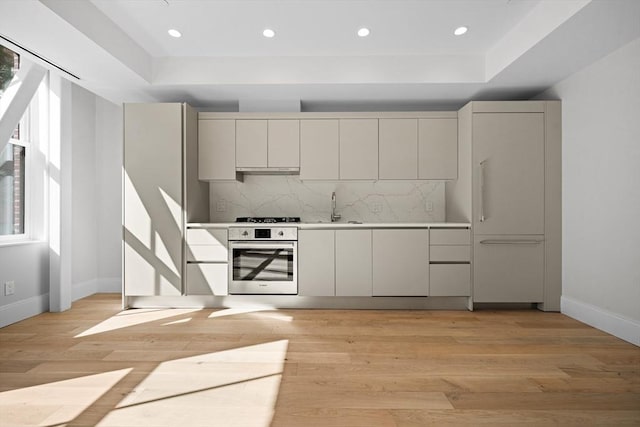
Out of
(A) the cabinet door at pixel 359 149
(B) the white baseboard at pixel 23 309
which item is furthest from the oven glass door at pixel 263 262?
(B) the white baseboard at pixel 23 309

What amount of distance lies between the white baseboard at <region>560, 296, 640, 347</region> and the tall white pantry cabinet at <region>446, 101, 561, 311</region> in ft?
0.56

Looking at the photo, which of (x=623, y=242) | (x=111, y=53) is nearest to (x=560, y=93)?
(x=623, y=242)

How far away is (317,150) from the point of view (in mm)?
4293

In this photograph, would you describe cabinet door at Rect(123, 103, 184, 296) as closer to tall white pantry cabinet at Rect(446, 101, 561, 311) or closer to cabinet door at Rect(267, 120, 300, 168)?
cabinet door at Rect(267, 120, 300, 168)

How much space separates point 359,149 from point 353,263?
4.26 ft

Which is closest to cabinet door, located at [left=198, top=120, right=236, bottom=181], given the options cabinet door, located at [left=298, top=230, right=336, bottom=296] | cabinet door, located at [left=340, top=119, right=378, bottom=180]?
cabinet door, located at [left=298, top=230, right=336, bottom=296]

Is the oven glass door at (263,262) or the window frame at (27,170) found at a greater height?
the window frame at (27,170)

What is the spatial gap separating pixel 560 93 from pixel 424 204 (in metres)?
1.81

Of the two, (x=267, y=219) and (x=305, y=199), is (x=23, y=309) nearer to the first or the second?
(x=267, y=219)

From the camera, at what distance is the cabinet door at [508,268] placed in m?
3.87

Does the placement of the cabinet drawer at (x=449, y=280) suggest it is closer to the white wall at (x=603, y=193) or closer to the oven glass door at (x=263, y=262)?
the white wall at (x=603, y=193)

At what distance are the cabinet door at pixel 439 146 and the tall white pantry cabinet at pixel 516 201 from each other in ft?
1.14

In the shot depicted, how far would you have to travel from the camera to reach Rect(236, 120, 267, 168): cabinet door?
14.0 ft

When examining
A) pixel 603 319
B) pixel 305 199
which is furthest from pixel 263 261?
pixel 603 319
